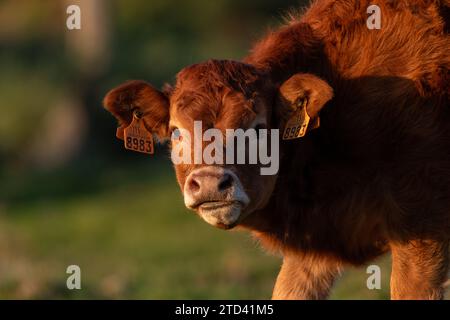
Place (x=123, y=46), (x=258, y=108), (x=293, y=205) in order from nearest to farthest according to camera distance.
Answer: (x=258, y=108)
(x=293, y=205)
(x=123, y=46)

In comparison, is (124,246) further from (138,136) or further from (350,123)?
(350,123)

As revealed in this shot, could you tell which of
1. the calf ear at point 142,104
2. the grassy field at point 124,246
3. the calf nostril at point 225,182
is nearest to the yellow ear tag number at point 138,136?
the calf ear at point 142,104

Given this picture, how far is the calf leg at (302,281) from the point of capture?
832 cm

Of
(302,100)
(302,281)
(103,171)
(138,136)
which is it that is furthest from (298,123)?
(103,171)

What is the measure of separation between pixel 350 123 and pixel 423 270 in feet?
3.74

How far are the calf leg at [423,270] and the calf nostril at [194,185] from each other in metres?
1.69

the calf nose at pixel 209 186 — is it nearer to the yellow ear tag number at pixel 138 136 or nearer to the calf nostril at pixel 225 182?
the calf nostril at pixel 225 182

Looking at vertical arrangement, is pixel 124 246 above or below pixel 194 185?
below

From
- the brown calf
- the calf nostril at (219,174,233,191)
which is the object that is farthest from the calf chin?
the brown calf

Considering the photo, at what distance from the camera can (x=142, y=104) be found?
7.25 metres

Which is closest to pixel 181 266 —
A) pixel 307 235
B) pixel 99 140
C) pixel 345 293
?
pixel 345 293

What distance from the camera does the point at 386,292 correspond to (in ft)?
30.3

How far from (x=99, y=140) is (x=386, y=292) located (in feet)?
53.0

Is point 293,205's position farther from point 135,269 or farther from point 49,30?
point 49,30
